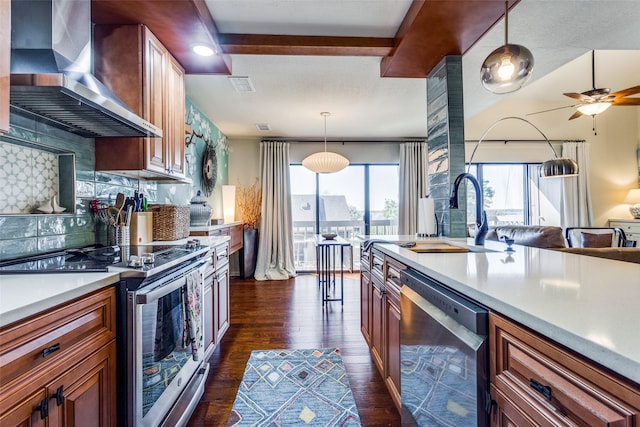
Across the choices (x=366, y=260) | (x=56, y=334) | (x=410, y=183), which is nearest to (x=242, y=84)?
(x=366, y=260)

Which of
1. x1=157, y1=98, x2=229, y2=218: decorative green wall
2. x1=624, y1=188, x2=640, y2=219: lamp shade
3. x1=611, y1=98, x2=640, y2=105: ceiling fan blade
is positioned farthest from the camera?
x1=624, y1=188, x2=640, y2=219: lamp shade

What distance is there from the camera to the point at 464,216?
244cm

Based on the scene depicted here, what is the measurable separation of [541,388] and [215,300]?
6.93 ft

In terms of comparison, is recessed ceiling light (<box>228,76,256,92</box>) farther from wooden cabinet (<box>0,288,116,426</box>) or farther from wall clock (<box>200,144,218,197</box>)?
wooden cabinet (<box>0,288,116,426</box>)

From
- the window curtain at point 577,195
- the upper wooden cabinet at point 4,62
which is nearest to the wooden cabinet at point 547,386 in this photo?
the upper wooden cabinet at point 4,62

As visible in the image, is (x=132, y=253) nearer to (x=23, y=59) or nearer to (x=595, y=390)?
(x=23, y=59)

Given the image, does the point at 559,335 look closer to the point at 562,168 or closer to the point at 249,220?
the point at 562,168

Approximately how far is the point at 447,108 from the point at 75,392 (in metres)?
2.73

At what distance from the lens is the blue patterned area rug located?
1688mm

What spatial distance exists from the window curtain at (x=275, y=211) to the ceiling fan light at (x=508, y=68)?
3905 millimetres

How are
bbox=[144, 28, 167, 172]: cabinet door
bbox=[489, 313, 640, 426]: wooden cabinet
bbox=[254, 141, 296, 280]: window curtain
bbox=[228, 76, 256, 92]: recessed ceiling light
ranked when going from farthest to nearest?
bbox=[254, 141, 296, 280]: window curtain → bbox=[228, 76, 256, 92]: recessed ceiling light → bbox=[144, 28, 167, 172]: cabinet door → bbox=[489, 313, 640, 426]: wooden cabinet

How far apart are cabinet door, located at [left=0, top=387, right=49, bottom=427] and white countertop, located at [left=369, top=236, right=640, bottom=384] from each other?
1.24m

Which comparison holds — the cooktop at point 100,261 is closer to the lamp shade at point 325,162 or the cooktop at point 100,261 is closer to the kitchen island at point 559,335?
the kitchen island at point 559,335

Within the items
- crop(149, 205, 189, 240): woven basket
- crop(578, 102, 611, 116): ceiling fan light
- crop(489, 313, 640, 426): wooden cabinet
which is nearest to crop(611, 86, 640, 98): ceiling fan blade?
crop(578, 102, 611, 116): ceiling fan light
